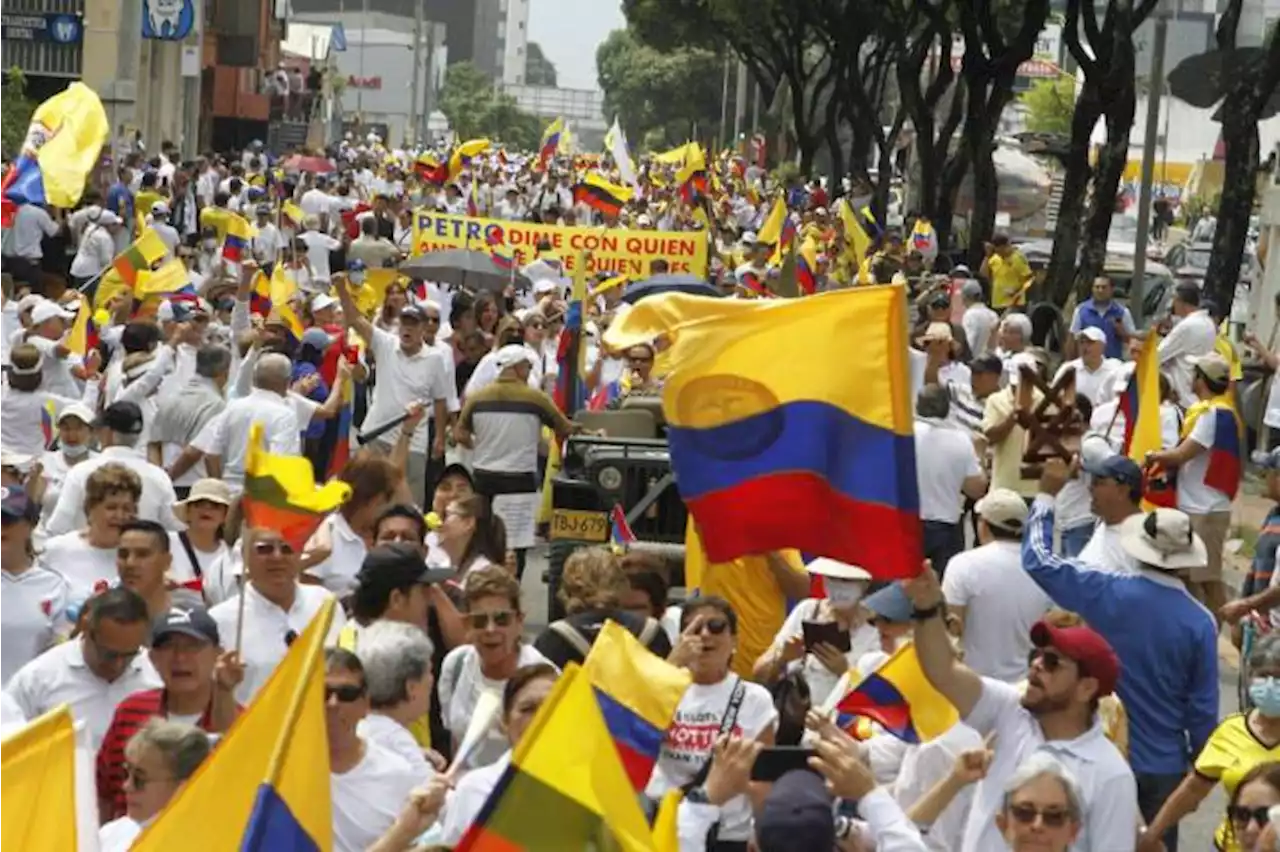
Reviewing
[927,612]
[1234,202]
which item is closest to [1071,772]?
[927,612]

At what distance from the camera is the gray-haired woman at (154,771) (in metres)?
6.93

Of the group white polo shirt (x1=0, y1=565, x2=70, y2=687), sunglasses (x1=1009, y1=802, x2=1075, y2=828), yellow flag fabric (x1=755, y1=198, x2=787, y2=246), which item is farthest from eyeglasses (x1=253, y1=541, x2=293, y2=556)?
yellow flag fabric (x1=755, y1=198, x2=787, y2=246)

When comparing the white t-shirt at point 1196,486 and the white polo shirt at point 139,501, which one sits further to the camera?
the white t-shirt at point 1196,486

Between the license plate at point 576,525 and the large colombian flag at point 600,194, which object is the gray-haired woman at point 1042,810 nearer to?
the license plate at point 576,525

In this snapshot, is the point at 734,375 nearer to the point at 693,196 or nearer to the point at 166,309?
the point at 166,309

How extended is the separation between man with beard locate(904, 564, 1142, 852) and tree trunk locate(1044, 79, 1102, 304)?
25.4 m

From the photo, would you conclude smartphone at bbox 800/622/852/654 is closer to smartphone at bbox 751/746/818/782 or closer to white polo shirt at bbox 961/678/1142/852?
white polo shirt at bbox 961/678/1142/852

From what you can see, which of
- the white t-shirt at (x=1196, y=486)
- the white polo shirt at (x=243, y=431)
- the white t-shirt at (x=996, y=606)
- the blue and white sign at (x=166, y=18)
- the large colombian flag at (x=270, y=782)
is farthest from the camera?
the blue and white sign at (x=166, y=18)

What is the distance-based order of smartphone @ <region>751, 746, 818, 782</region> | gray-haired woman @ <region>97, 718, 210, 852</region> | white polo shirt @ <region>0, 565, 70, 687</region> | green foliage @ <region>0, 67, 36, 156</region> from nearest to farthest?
1. gray-haired woman @ <region>97, 718, 210, 852</region>
2. smartphone @ <region>751, 746, 818, 782</region>
3. white polo shirt @ <region>0, 565, 70, 687</region>
4. green foliage @ <region>0, 67, 36, 156</region>

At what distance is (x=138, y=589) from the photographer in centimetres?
966

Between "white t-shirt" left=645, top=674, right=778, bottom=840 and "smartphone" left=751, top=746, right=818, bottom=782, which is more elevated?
"smartphone" left=751, top=746, right=818, bottom=782

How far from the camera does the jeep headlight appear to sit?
14.8 m

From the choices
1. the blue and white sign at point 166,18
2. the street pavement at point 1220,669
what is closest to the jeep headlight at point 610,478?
the street pavement at point 1220,669

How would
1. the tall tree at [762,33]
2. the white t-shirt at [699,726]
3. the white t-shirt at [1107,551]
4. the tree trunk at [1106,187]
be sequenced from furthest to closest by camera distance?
the tall tree at [762,33]
the tree trunk at [1106,187]
the white t-shirt at [1107,551]
the white t-shirt at [699,726]
